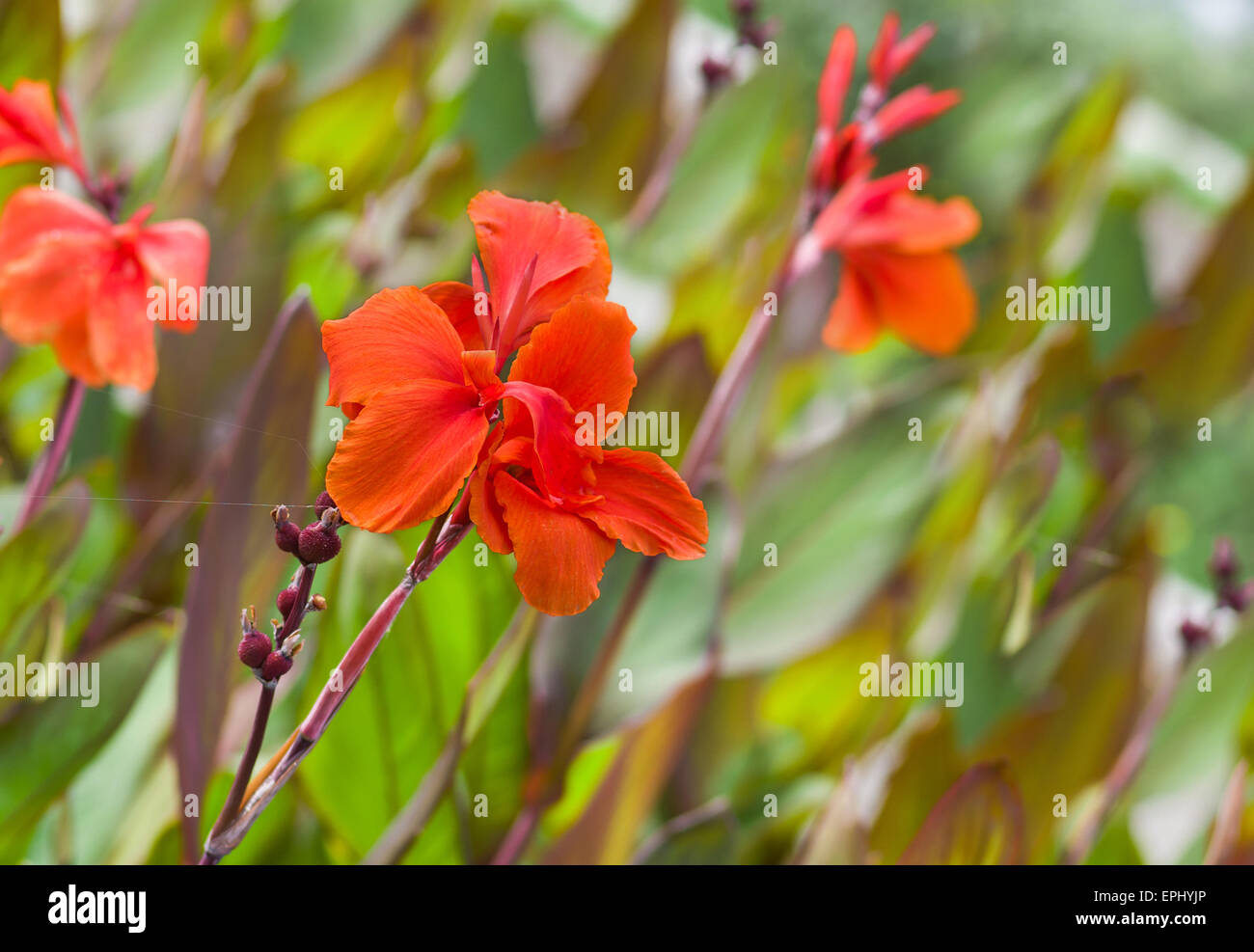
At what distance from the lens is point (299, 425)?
0.62 metres

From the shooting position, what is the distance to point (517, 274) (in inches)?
18.0

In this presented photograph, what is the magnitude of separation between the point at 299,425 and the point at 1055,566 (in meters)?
0.55

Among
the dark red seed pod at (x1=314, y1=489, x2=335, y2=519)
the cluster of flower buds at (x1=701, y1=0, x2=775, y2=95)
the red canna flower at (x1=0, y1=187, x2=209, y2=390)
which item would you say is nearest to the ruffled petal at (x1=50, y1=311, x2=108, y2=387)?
the red canna flower at (x1=0, y1=187, x2=209, y2=390)

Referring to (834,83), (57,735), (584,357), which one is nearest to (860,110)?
(834,83)

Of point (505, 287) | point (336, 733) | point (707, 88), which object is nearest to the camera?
point (505, 287)

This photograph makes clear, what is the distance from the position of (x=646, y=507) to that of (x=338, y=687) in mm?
176

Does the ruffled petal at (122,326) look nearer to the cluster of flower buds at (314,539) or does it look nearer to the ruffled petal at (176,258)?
the ruffled petal at (176,258)

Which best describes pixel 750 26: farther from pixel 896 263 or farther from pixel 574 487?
pixel 574 487

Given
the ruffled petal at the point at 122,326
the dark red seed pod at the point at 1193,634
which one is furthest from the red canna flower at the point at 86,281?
the dark red seed pod at the point at 1193,634

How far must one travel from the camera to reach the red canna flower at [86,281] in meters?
0.59

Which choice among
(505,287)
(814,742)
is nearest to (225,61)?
(505,287)

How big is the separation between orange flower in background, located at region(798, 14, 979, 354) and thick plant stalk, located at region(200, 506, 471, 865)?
35 cm
